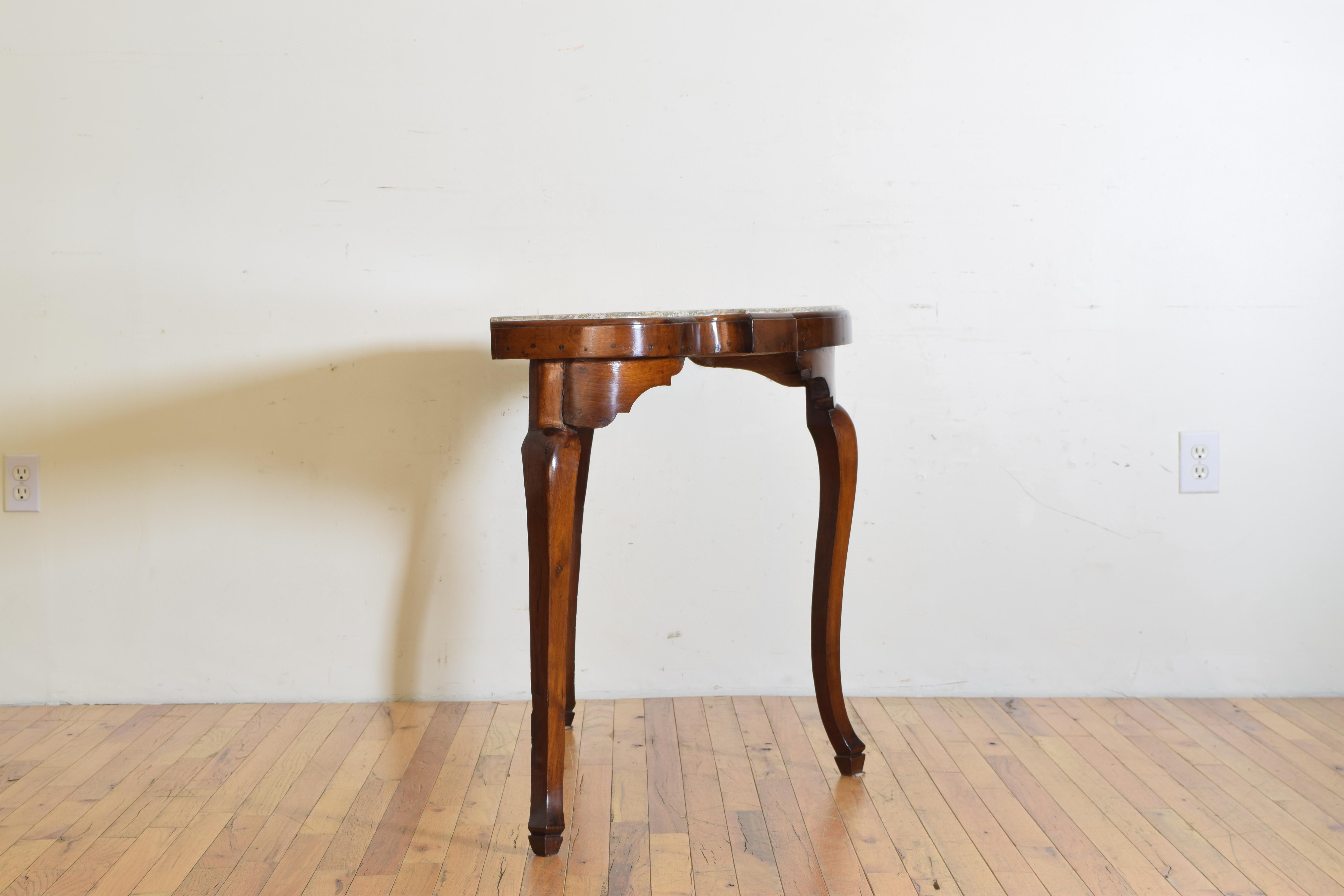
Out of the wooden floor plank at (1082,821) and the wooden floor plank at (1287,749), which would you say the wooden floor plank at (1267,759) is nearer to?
the wooden floor plank at (1287,749)

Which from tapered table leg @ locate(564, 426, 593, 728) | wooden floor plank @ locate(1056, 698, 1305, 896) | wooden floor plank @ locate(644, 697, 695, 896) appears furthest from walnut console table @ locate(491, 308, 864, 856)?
wooden floor plank @ locate(1056, 698, 1305, 896)

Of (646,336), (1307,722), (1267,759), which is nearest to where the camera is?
(646,336)

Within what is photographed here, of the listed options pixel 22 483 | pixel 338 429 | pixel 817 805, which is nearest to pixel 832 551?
pixel 817 805

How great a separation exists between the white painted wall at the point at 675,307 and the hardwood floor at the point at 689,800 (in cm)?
11

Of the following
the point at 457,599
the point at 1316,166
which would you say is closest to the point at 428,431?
the point at 457,599

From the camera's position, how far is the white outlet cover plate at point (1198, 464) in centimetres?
168

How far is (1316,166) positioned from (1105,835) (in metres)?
1.12

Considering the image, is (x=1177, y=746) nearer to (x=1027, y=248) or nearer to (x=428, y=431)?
(x=1027, y=248)

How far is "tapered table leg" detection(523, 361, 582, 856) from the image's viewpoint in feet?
3.58

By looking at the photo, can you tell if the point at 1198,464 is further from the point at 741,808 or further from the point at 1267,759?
the point at 741,808

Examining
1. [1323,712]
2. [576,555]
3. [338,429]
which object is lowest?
[1323,712]

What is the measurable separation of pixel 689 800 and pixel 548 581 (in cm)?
38

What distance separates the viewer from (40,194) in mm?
1630

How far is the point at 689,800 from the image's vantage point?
1.29 meters
